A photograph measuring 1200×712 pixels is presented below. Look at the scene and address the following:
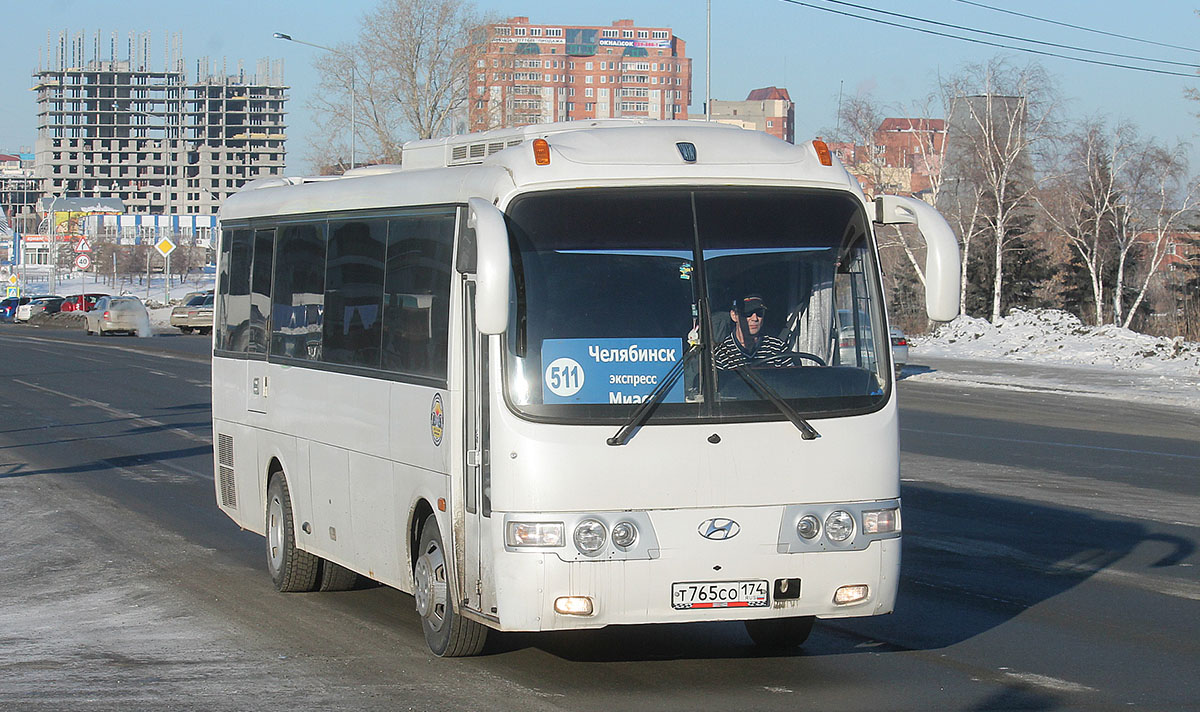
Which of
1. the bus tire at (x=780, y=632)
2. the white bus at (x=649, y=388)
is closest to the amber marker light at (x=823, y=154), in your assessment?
the white bus at (x=649, y=388)

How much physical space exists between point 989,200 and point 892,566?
5649 cm

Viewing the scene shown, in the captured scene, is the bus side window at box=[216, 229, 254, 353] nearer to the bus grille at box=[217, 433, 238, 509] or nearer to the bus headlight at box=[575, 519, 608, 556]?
the bus grille at box=[217, 433, 238, 509]

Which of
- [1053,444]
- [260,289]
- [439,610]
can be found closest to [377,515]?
[439,610]

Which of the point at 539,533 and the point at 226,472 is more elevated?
the point at 539,533

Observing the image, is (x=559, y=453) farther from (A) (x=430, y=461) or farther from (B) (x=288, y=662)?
(B) (x=288, y=662)

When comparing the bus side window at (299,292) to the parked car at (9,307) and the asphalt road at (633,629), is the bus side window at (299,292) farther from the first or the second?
the parked car at (9,307)

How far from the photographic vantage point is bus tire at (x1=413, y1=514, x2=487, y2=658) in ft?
24.1

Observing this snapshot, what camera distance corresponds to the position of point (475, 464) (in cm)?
690

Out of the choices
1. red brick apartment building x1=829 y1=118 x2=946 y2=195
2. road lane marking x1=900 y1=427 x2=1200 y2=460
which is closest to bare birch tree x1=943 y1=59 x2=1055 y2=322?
red brick apartment building x1=829 y1=118 x2=946 y2=195

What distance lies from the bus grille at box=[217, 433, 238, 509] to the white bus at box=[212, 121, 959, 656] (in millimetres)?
3461

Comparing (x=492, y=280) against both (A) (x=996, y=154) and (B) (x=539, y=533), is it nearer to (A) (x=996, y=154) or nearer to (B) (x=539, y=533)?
(B) (x=539, y=533)

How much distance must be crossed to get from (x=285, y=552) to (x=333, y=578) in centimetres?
36

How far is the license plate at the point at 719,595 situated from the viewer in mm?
6703

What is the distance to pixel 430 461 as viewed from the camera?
739 cm
